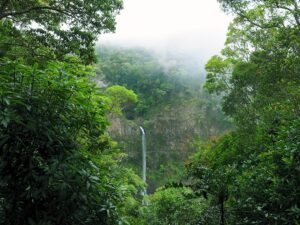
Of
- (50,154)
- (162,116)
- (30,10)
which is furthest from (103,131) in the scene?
(162,116)

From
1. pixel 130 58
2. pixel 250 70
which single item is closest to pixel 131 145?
pixel 130 58

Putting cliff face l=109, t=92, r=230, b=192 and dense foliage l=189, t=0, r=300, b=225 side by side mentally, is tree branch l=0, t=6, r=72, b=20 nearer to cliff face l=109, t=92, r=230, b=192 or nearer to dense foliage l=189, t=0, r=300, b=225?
dense foliage l=189, t=0, r=300, b=225

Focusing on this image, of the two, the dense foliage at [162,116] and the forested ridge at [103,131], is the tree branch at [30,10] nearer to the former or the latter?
the forested ridge at [103,131]

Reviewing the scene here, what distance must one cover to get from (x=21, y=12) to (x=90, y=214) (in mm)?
6495

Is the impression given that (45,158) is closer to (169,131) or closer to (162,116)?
(169,131)

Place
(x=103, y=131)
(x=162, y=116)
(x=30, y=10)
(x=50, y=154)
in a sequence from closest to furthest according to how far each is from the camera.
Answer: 1. (x=50, y=154)
2. (x=103, y=131)
3. (x=30, y=10)
4. (x=162, y=116)

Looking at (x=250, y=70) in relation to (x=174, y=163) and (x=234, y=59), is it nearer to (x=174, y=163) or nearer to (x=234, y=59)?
(x=234, y=59)

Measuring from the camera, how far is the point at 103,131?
262cm

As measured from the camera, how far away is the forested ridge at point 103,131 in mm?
1927

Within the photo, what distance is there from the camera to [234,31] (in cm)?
→ 1625

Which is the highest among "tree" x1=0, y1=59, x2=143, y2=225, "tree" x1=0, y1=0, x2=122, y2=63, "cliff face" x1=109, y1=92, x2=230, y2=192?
Answer: "cliff face" x1=109, y1=92, x2=230, y2=192

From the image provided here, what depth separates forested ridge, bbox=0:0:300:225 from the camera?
1.93 metres

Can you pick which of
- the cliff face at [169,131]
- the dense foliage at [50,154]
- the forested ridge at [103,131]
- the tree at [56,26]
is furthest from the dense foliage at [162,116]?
the dense foliage at [50,154]

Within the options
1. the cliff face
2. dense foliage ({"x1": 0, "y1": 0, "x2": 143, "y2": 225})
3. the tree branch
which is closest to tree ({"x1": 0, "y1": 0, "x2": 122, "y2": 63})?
the tree branch
